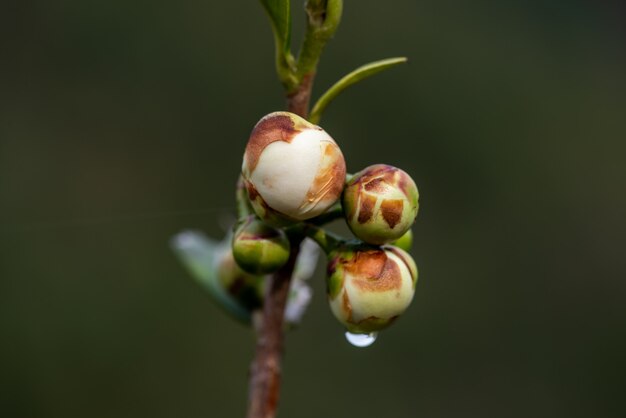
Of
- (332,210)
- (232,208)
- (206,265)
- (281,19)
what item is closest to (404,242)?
(332,210)

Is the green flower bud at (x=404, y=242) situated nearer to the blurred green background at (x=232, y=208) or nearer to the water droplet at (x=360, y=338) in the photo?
the water droplet at (x=360, y=338)

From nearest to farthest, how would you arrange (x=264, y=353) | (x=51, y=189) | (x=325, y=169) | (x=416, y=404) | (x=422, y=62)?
(x=325, y=169) < (x=264, y=353) < (x=416, y=404) < (x=51, y=189) < (x=422, y=62)

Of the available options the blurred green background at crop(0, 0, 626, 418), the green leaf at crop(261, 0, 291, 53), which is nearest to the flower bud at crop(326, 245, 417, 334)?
the green leaf at crop(261, 0, 291, 53)

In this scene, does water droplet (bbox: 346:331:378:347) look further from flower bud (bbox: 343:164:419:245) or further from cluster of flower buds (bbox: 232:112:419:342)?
flower bud (bbox: 343:164:419:245)

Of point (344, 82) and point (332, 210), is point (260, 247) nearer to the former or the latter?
point (332, 210)

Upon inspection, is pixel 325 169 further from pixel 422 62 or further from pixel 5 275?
pixel 422 62

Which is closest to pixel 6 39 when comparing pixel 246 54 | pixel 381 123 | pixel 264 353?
pixel 246 54
